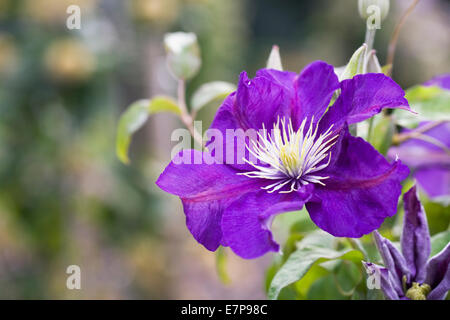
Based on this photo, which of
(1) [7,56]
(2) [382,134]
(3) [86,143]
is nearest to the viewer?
(2) [382,134]

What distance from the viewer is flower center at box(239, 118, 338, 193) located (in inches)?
14.1

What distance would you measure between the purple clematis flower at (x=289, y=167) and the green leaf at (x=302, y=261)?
2.2 inches

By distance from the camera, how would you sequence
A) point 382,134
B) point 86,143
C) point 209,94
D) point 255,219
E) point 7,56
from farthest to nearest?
point 86,143
point 7,56
point 209,94
point 382,134
point 255,219

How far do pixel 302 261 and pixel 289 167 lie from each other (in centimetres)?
7

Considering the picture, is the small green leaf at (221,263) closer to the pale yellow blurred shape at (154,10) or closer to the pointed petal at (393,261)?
the pointed petal at (393,261)

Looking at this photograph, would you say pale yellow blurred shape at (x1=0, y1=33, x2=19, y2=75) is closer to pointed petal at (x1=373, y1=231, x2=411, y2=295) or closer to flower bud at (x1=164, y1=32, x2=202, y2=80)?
flower bud at (x1=164, y1=32, x2=202, y2=80)

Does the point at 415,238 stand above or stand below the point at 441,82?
below

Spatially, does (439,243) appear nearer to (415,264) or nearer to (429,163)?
(415,264)

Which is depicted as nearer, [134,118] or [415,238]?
[415,238]

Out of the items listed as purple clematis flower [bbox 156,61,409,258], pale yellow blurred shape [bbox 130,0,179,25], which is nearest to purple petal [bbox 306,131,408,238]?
purple clematis flower [bbox 156,61,409,258]

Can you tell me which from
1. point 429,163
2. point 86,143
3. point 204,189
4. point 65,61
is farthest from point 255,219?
point 86,143

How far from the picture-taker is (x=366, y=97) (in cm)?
33

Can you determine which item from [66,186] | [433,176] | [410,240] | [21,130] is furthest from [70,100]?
[410,240]

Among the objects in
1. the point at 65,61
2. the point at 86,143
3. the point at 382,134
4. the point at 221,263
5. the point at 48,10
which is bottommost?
the point at 221,263
